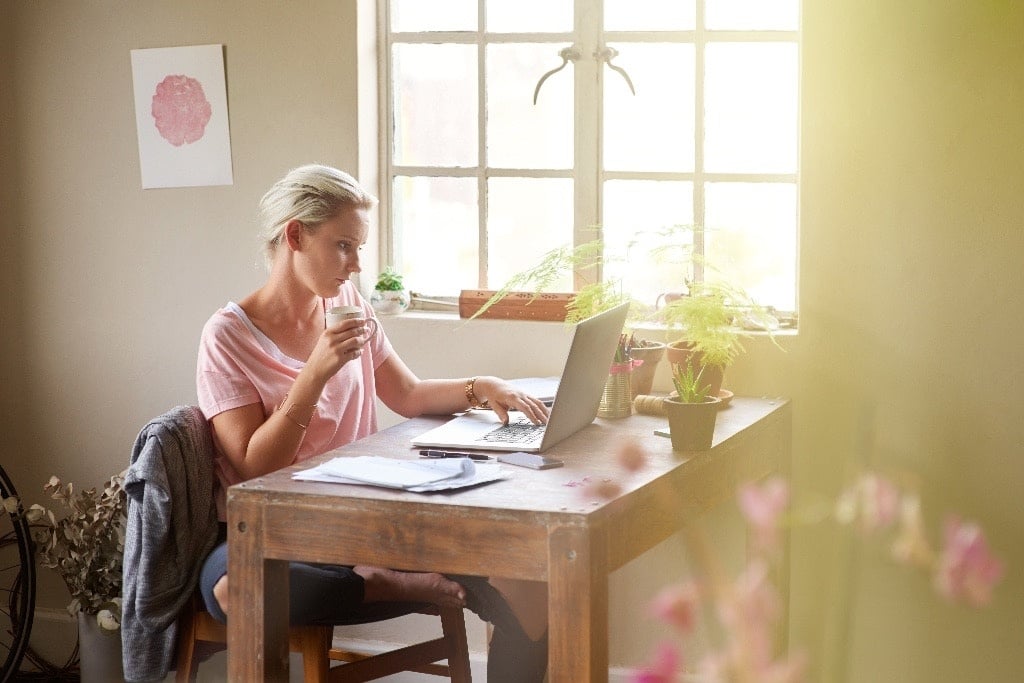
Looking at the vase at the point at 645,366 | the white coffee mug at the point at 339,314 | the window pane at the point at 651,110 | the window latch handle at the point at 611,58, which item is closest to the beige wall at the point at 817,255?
the vase at the point at 645,366

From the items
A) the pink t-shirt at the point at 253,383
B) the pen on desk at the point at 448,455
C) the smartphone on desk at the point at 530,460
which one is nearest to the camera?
the smartphone on desk at the point at 530,460

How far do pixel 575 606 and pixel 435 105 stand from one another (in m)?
1.90

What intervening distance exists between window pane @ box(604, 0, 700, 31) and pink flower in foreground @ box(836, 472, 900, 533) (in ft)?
9.24

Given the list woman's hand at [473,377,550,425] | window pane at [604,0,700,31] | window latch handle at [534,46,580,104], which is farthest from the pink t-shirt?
window pane at [604,0,700,31]

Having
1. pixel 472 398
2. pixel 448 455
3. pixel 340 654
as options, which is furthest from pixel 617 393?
pixel 340 654

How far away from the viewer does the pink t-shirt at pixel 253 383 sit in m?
2.39

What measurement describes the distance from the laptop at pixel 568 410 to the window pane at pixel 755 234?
77 centimetres

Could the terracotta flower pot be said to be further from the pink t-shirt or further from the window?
the pink t-shirt

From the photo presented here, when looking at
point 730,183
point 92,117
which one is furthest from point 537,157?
point 92,117

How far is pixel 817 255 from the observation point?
110 inches

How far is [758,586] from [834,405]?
2.61 meters

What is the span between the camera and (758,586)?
337 millimetres

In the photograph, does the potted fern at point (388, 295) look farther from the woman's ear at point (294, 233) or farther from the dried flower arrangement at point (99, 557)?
the dried flower arrangement at point (99, 557)

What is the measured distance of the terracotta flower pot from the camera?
258 centimetres
